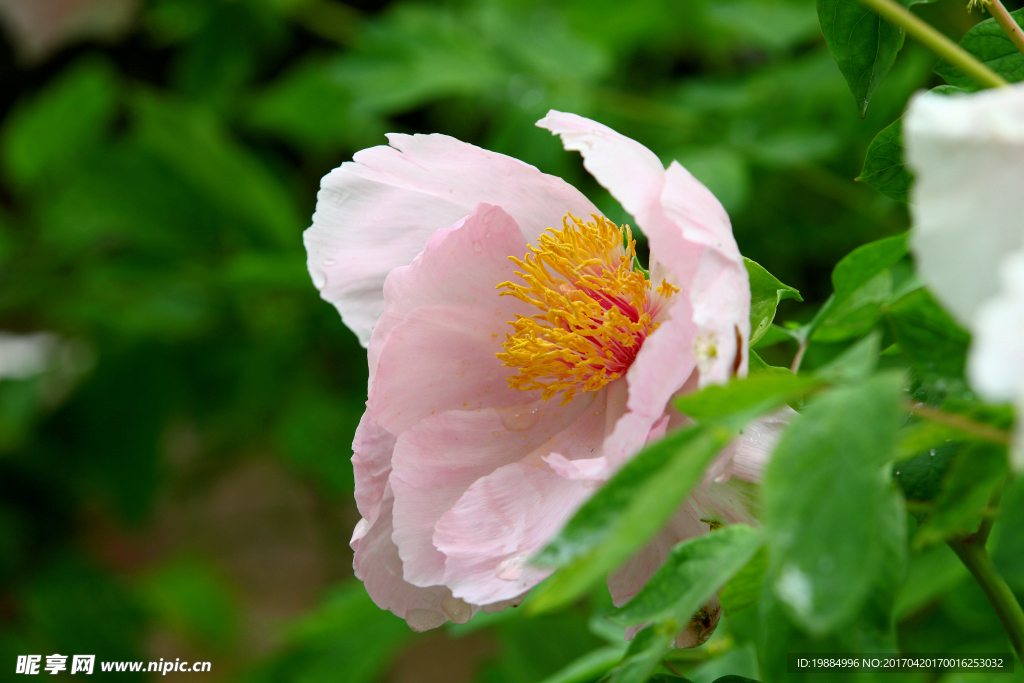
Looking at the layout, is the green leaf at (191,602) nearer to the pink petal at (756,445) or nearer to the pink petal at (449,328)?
the pink petal at (449,328)

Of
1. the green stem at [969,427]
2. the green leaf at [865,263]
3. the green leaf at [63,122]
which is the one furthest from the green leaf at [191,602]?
the green stem at [969,427]

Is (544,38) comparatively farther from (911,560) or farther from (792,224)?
(911,560)

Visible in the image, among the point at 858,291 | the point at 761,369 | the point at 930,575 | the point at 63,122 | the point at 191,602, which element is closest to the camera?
the point at 761,369

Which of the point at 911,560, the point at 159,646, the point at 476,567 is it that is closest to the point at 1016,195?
the point at 476,567

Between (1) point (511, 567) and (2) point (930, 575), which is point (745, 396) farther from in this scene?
(2) point (930, 575)

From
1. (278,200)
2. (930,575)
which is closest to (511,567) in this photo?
(930,575)

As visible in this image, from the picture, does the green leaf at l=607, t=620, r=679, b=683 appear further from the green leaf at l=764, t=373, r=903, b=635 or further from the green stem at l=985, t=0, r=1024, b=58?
the green stem at l=985, t=0, r=1024, b=58
